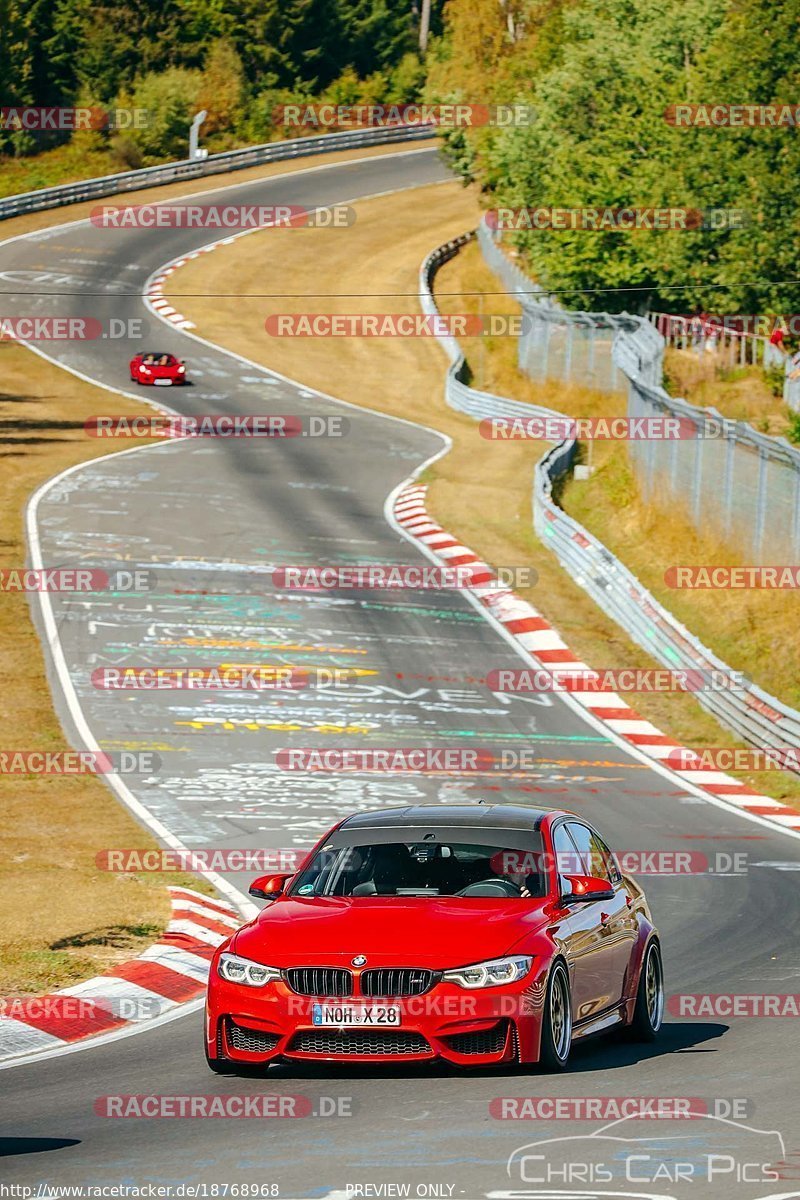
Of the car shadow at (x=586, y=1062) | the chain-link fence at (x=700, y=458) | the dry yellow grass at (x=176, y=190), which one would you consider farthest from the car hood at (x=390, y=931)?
the dry yellow grass at (x=176, y=190)

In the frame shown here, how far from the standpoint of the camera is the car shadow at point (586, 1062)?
9.94 m

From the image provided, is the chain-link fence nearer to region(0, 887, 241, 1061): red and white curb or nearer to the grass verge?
the grass verge

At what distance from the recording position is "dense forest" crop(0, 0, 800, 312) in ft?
174

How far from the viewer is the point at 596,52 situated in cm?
6378

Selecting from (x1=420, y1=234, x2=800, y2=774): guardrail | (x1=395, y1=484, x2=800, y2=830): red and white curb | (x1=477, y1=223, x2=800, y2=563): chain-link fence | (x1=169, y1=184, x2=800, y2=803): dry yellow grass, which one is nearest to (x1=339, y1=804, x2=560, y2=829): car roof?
(x1=395, y1=484, x2=800, y2=830): red and white curb

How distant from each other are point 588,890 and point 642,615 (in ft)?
69.9

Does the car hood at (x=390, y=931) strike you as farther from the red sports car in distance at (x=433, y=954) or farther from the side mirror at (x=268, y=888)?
the side mirror at (x=268, y=888)

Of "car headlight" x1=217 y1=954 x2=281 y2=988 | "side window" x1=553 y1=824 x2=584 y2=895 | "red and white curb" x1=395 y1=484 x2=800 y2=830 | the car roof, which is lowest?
"red and white curb" x1=395 y1=484 x2=800 y2=830

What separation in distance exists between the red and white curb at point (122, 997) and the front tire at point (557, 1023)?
3093mm

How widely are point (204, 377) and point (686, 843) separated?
4077cm

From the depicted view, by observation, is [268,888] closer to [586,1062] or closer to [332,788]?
[586,1062]

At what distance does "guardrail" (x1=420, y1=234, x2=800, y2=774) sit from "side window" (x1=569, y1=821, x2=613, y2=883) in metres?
13.4

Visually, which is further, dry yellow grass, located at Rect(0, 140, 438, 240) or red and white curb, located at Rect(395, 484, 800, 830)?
dry yellow grass, located at Rect(0, 140, 438, 240)

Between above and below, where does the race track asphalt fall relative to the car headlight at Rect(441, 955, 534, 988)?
below
